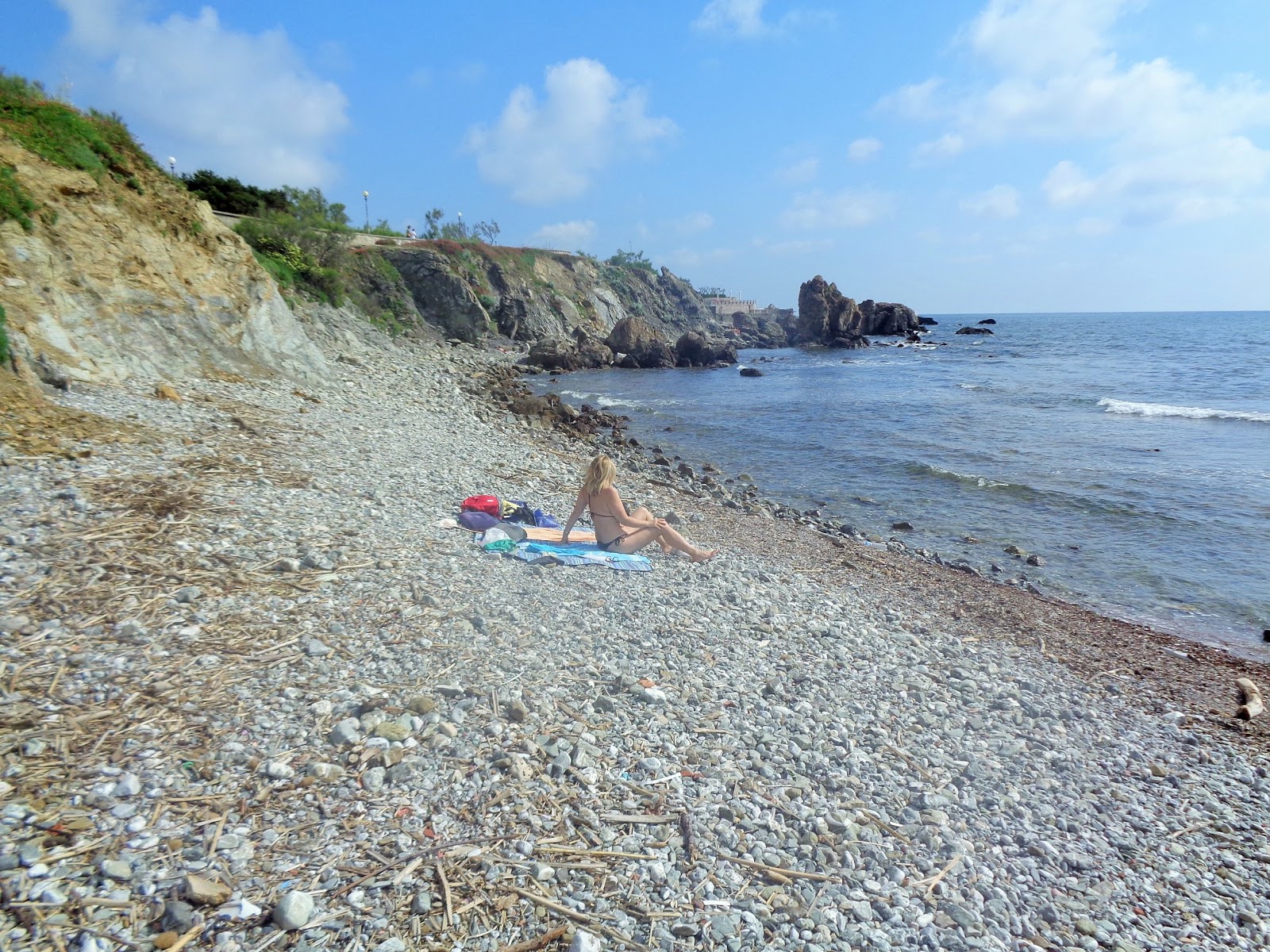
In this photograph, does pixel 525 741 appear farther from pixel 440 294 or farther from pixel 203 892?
pixel 440 294

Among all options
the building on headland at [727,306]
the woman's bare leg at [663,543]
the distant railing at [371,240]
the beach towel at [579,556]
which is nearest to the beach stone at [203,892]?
the beach towel at [579,556]

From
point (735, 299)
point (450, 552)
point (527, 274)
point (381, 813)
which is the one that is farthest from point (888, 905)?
point (735, 299)

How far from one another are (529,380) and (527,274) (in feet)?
83.4

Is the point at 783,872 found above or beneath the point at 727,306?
beneath

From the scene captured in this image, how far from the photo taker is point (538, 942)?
3.45 m

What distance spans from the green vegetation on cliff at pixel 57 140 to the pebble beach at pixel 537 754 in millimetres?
6274

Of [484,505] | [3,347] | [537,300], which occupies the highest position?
[537,300]

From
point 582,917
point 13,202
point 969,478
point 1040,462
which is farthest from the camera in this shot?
point 1040,462

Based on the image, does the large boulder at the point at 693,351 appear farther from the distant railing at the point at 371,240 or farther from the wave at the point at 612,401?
the distant railing at the point at 371,240

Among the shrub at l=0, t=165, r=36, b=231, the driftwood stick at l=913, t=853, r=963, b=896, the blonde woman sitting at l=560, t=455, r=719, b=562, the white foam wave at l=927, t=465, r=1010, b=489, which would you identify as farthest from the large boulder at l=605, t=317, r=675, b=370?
the driftwood stick at l=913, t=853, r=963, b=896

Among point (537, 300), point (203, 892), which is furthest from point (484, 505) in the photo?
point (537, 300)

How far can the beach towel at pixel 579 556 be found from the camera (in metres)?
8.98

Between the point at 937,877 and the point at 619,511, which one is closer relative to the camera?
the point at 937,877

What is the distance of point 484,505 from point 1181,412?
1286 inches
